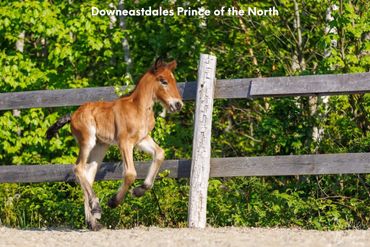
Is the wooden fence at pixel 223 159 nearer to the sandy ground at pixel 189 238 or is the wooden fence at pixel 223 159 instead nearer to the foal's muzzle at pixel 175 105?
the foal's muzzle at pixel 175 105

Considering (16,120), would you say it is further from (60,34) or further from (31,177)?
(31,177)

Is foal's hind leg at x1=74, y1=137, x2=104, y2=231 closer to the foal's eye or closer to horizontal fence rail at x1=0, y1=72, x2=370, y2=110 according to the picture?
horizontal fence rail at x1=0, y1=72, x2=370, y2=110

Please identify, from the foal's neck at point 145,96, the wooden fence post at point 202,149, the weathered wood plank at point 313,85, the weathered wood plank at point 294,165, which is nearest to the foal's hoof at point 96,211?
the wooden fence post at point 202,149

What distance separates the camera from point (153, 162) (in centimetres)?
958

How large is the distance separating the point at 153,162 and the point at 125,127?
0.49m

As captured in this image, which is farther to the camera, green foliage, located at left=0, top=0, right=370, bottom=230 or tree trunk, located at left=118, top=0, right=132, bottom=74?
tree trunk, located at left=118, top=0, right=132, bottom=74

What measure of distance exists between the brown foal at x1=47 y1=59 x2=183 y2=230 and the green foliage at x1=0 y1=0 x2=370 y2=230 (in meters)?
0.51

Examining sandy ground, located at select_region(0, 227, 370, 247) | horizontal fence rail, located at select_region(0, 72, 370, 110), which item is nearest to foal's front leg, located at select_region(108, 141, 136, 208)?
sandy ground, located at select_region(0, 227, 370, 247)

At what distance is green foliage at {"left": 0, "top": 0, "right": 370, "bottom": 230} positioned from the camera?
399 inches

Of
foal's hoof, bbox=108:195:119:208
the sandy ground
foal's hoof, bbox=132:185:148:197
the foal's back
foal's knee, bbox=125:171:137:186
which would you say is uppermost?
the foal's back

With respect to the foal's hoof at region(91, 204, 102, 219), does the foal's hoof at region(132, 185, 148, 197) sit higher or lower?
higher

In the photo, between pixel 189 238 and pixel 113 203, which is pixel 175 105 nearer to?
pixel 113 203

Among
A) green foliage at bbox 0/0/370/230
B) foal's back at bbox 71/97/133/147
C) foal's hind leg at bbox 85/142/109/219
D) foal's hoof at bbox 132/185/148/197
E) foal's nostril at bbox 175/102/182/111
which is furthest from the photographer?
green foliage at bbox 0/0/370/230

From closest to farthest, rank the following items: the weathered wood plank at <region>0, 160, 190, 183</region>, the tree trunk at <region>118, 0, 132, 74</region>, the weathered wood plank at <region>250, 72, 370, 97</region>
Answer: the weathered wood plank at <region>250, 72, 370, 97</region> < the weathered wood plank at <region>0, 160, 190, 183</region> < the tree trunk at <region>118, 0, 132, 74</region>
